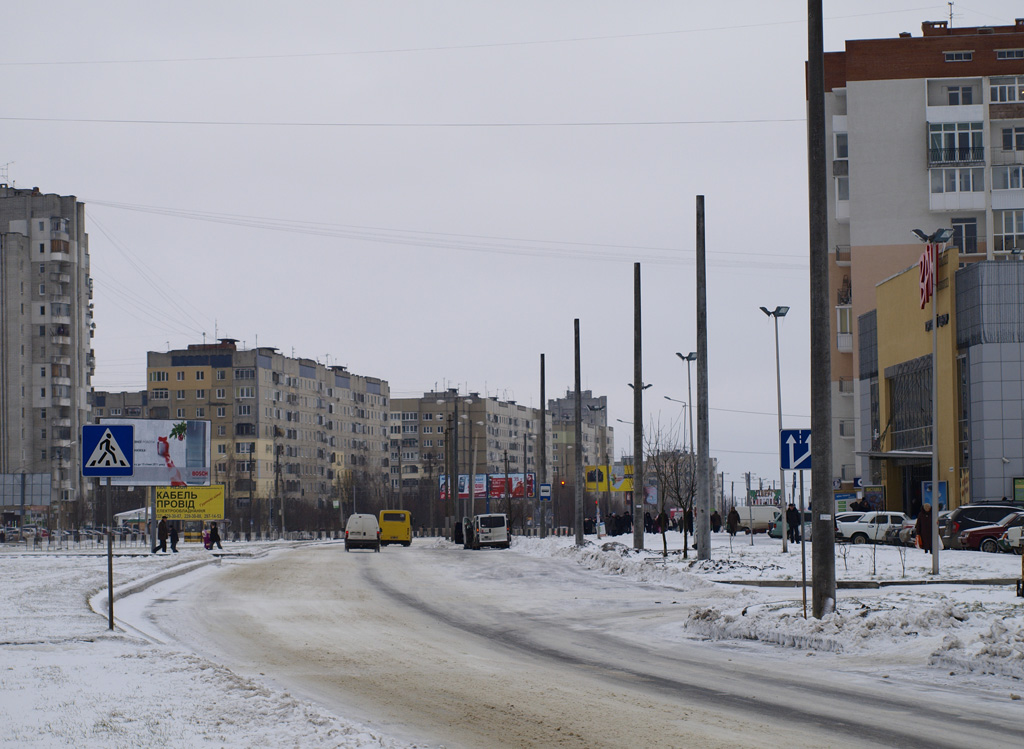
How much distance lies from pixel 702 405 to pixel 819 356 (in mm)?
14723

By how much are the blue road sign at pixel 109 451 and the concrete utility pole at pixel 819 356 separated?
9508 millimetres

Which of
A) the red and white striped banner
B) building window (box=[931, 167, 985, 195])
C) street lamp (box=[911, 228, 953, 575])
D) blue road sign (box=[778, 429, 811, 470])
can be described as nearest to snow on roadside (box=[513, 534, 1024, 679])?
street lamp (box=[911, 228, 953, 575])

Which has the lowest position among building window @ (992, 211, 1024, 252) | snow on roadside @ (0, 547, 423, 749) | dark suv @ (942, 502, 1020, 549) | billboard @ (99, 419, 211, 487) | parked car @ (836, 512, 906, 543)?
parked car @ (836, 512, 906, 543)

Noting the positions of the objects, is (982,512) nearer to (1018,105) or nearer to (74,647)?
(74,647)

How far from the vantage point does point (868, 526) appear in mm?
47875

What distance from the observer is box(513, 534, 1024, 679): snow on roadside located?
13063 millimetres

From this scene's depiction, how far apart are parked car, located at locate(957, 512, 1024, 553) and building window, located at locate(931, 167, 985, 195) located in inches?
1799

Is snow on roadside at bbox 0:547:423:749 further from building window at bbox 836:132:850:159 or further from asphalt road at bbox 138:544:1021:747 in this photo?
building window at bbox 836:132:850:159

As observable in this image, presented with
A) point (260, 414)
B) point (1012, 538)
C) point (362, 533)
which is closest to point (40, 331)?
point (260, 414)

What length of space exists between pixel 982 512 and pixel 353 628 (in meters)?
27.9

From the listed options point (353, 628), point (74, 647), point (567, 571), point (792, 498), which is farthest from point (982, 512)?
point (74, 647)

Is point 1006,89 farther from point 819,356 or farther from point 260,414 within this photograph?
point 260,414

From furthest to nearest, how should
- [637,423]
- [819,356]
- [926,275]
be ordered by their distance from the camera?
[926,275] < [637,423] < [819,356]

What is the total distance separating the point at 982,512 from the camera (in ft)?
131
